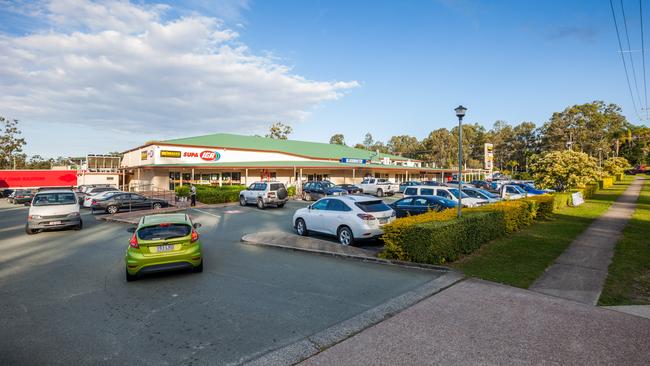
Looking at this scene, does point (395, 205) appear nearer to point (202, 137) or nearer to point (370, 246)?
point (370, 246)

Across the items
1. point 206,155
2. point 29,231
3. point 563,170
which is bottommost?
point 29,231

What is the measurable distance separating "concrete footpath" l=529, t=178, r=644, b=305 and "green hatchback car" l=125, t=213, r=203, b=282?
7369mm

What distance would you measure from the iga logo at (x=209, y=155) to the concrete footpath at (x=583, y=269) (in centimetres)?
3619

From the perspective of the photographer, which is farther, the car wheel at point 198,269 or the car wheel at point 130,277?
the car wheel at point 198,269

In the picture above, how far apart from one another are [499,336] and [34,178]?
57917 millimetres

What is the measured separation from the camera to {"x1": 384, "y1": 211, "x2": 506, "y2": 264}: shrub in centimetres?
844

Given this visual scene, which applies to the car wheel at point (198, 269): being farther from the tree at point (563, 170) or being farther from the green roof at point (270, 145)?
the green roof at point (270, 145)

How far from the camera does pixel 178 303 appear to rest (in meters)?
6.33

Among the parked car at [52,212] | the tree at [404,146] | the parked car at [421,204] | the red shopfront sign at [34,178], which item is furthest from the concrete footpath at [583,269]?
the tree at [404,146]

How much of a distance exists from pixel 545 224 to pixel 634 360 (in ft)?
39.4

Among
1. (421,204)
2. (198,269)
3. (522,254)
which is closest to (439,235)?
(522,254)

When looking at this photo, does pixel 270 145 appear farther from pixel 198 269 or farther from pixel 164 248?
pixel 164 248

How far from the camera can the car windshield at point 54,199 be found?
48.1 ft

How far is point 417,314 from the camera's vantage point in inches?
220
